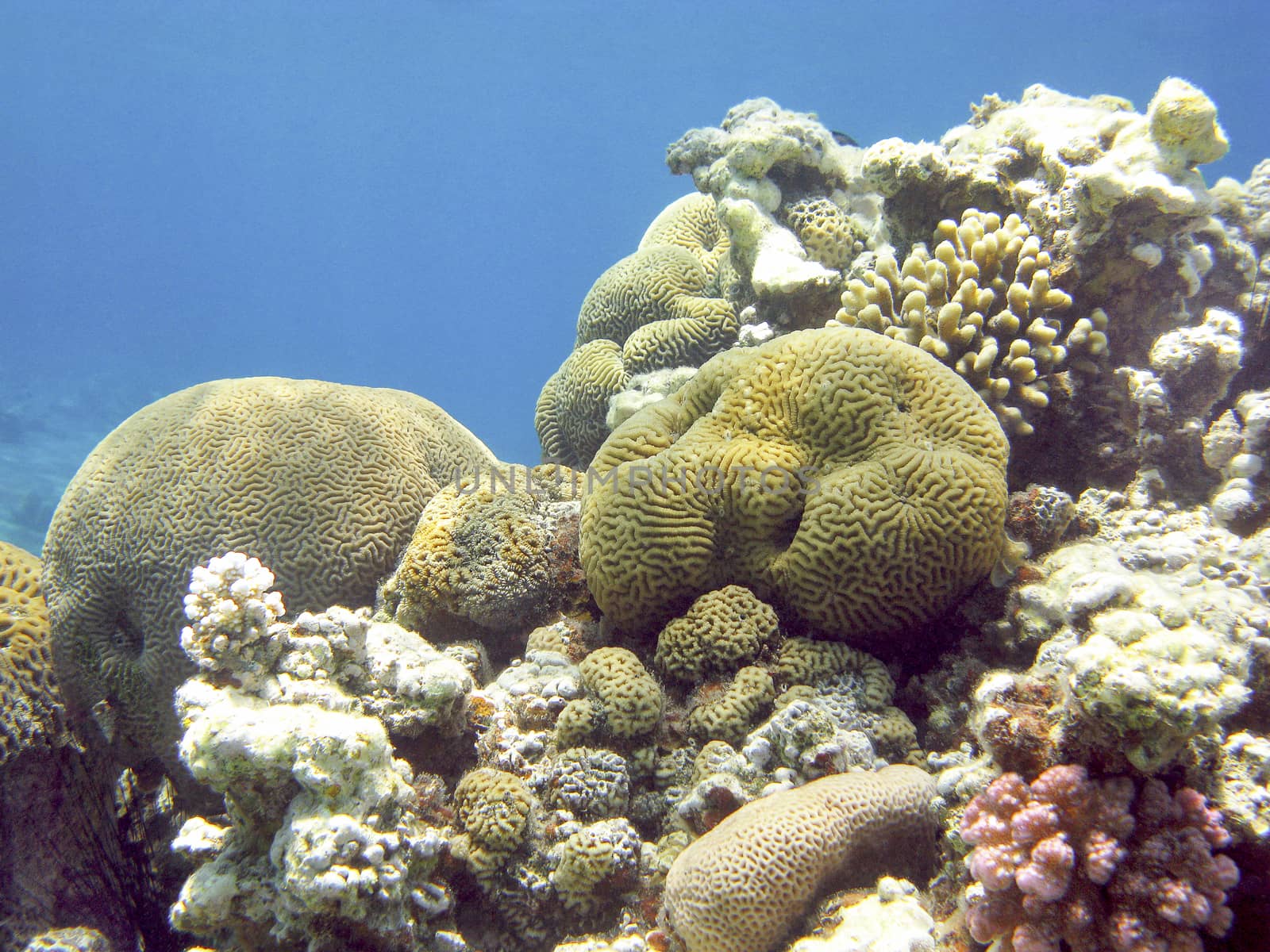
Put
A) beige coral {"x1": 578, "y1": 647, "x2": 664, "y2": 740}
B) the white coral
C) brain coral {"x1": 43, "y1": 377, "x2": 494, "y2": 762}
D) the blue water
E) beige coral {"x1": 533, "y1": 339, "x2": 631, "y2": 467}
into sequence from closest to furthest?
1. the white coral
2. beige coral {"x1": 578, "y1": 647, "x2": 664, "y2": 740}
3. brain coral {"x1": 43, "y1": 377, "x2": 494, "y2": 762}
4. beige coral {"x1": 533, "y1": 339, "x2": 631, "y2": 467}
5. the blue water

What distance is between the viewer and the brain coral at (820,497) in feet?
12.2

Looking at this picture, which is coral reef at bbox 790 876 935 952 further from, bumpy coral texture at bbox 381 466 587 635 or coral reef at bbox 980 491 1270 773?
bumpy coral texture at bbox 381 466 587 635

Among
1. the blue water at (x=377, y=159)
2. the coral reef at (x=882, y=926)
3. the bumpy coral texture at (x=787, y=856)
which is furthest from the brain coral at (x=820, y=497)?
the blue water at (x=377, y=159)

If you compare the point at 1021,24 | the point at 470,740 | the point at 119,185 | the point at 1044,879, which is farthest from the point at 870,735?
the point at 119,185

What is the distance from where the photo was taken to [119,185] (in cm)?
13800

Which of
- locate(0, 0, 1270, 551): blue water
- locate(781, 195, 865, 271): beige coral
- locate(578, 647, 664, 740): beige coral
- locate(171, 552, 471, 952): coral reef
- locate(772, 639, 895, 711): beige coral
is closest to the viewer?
locate(171, 552, 471, 952): coral reef

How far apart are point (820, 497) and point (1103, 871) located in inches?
85.0

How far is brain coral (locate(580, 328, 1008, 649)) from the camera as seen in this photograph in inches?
146

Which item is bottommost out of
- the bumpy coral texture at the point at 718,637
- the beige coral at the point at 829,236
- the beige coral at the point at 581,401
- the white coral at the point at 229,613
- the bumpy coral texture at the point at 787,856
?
the bumpy coral texture at the point at 787,856

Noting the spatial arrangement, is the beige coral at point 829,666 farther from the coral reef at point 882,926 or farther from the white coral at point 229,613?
the white coral at point 229,613

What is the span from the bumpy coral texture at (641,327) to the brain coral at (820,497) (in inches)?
84.6

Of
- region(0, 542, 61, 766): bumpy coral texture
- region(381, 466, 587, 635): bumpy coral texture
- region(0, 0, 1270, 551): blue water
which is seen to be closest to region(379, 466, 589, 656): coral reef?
region(381, 466, 587, 635): bumpy coral texture

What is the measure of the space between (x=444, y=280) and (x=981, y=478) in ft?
615

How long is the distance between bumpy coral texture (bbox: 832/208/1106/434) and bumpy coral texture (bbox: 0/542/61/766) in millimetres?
6471
